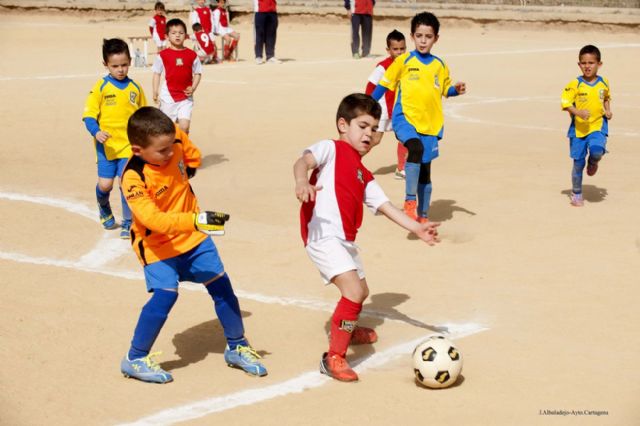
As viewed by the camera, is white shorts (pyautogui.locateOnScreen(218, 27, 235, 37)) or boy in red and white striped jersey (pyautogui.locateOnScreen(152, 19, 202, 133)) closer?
boy in red and white striped jersey (pyautogui.locateOnScreen(152, 19, 202, 133))

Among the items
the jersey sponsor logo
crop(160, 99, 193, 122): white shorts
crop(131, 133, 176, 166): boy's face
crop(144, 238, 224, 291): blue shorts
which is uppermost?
crop(131, 133, 176, 166): boy's face

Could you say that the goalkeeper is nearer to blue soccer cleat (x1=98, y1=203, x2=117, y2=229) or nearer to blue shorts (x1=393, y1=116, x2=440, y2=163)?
blue soccer cleat (x1=98, y1=203, x2=117, y2=229)

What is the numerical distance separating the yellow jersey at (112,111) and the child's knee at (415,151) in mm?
2686

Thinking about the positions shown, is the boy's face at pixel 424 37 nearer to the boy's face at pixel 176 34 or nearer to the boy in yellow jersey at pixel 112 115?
the boy in yellow jersey at pixel 112 115

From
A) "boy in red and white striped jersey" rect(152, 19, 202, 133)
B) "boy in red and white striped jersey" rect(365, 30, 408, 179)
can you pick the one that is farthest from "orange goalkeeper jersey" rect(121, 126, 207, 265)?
"boy in red and white striped jersey" rect(152, 19, 202, 133)

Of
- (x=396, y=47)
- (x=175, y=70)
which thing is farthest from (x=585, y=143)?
(x=175, y=70)

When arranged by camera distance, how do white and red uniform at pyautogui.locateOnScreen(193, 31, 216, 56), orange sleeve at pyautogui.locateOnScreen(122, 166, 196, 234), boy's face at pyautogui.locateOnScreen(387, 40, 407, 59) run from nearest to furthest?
1. orange sleeve at pyautogui.locateOnScreen(122, 166, 196, 234)
2. boy's face at pyautogui.locateOnScreen(387, 40, 407, 59)
3. white and red uniform at pyautogui.locateOnScreen(193, 31, 216, 56)

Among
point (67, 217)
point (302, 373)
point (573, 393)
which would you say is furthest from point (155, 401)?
point (67, 217)

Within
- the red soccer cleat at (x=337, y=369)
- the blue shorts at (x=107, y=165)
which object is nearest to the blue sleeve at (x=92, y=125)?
the blue shorts at (x=107, y=165)

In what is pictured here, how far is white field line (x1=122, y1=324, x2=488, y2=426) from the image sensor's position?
18.3 ft

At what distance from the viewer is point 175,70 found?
13102 millimetres

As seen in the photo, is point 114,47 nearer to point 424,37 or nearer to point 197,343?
point 424,37

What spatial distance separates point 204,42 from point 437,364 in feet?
65.7

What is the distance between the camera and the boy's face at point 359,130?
251 inches
